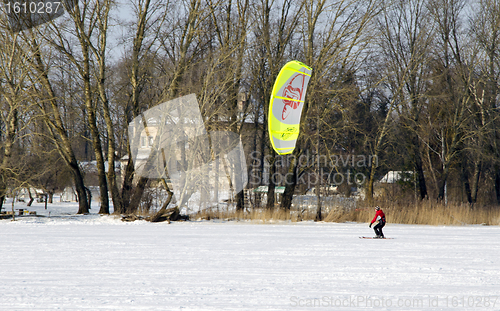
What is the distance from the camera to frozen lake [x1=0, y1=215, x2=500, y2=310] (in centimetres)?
521

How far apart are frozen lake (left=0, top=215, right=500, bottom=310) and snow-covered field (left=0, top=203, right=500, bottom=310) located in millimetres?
17

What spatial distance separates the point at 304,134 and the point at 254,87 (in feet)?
17.7

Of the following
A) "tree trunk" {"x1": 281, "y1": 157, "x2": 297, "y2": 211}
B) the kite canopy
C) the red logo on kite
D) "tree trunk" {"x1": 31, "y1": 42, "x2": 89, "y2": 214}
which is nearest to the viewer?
the kite canopy

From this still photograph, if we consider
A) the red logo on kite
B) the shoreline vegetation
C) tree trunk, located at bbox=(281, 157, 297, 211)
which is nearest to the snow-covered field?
the red logo on kite

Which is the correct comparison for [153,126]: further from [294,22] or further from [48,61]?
[294,22]

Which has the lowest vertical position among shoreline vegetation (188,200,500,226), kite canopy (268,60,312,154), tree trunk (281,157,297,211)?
shoreline vegetation (188,200,500,226)

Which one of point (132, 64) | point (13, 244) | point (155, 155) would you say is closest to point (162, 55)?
point (132, 64)

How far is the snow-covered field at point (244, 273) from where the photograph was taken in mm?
5211

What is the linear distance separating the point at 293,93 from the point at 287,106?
18.9 inches

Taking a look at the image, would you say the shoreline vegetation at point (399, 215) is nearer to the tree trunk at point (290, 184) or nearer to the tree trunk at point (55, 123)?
the tree trunk at point (290, 184)

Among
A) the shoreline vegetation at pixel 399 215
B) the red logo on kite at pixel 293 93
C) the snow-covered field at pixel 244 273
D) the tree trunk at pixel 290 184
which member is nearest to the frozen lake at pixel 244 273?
the snow-covered field at pixel 244 273

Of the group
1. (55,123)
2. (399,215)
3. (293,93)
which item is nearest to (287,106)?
(293,93)

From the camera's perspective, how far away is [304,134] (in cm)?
1989

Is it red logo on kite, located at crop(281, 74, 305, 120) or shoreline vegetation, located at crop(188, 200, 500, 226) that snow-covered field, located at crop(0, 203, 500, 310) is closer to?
red logo on kite, located at crop(281, 74, 305, 120)
